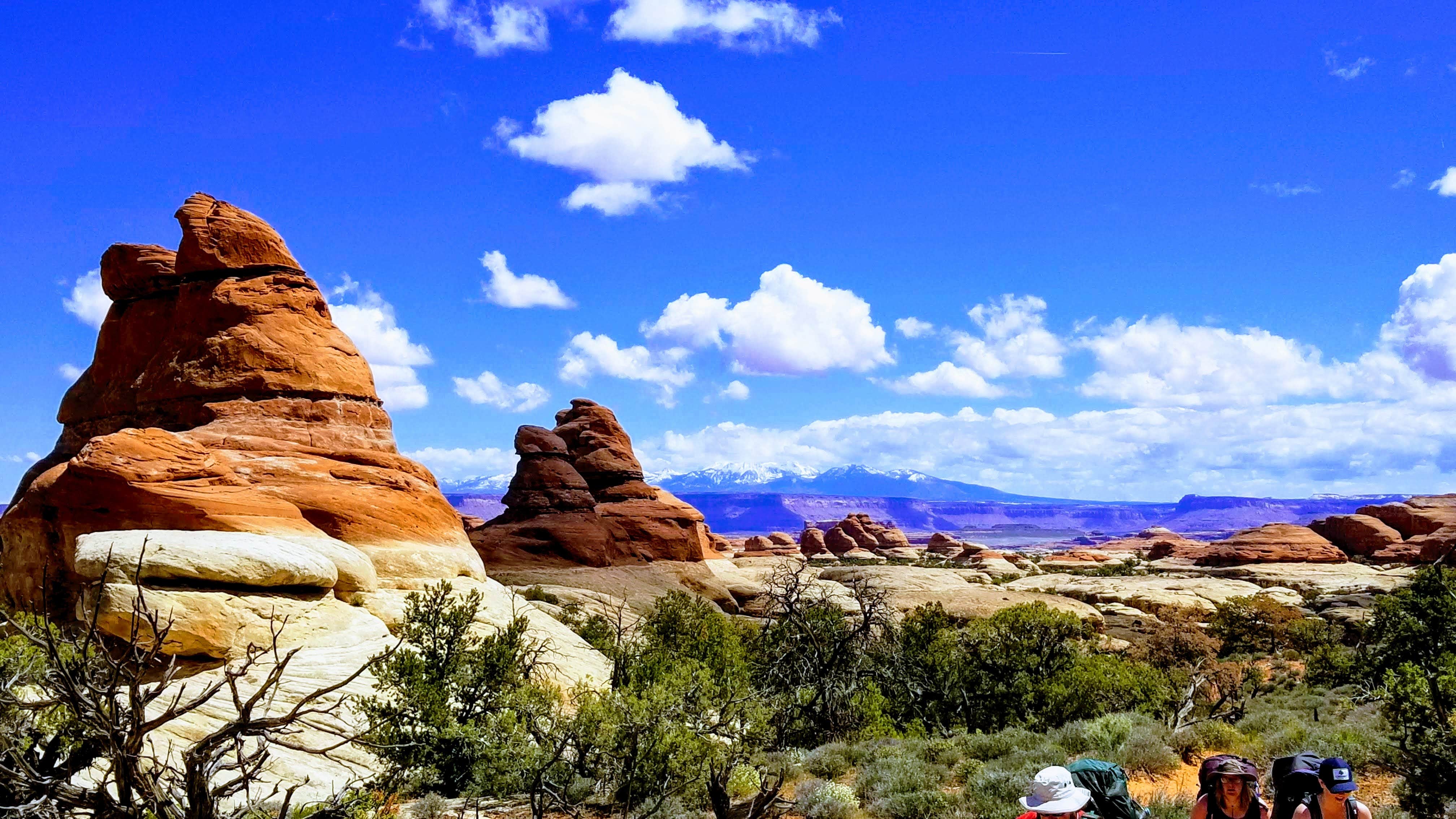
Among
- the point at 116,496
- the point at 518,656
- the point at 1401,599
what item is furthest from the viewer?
the point at 1401,599

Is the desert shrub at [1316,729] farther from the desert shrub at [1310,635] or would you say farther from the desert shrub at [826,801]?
the desert shrub at [1310,635]

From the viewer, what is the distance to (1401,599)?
839 inches

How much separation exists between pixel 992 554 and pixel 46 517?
314ft

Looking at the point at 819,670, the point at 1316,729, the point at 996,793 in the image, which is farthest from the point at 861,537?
the point at 996,793

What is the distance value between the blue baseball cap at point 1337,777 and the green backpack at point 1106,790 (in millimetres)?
1377

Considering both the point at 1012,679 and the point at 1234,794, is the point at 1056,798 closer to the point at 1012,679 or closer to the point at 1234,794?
the point at 1234,794

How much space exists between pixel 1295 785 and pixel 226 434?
22130 mm

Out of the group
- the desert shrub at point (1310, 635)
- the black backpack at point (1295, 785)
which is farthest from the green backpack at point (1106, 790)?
the desert shrub at point (1310, 635)

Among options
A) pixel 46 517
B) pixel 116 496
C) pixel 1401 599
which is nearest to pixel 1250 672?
pixel 1401 599

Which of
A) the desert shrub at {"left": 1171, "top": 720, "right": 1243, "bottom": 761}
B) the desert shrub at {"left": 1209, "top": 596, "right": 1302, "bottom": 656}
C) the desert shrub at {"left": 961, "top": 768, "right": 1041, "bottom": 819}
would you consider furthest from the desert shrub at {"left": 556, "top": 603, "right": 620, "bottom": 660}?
the desert shrub at {"left": 1209, "top": 596, "right": 1302, "bottom": 656}

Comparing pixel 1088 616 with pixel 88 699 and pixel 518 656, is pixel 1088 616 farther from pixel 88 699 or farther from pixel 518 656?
pixel 88 699

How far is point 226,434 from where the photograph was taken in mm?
20547

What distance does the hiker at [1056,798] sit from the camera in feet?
19.5

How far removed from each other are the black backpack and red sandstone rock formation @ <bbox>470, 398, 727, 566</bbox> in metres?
42.0
